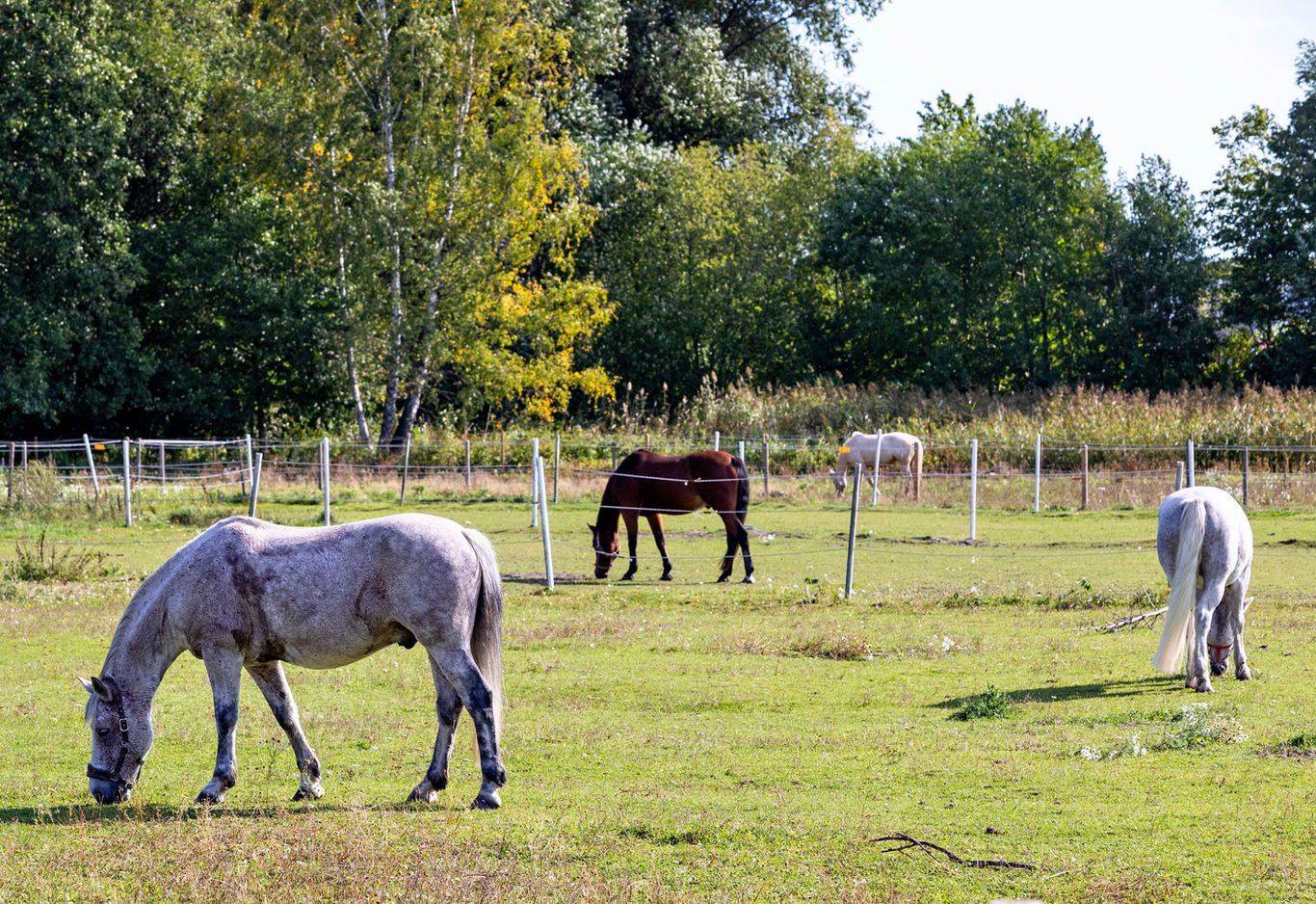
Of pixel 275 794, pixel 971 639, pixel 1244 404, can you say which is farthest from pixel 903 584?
pixel 1244 404

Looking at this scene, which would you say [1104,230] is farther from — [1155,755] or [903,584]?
[1155,755]

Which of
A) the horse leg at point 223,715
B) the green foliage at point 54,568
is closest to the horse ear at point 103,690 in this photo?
the horse leg at point 223,715

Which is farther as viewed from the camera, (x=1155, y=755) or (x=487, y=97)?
(x=487, y=97)

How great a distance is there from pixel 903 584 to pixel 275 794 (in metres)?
11.8

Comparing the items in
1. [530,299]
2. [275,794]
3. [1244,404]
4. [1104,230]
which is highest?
[1104,230]

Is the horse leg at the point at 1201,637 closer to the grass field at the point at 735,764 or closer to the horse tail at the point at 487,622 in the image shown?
the grass field at the point at 735,764

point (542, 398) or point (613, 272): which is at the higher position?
point (613, 272)

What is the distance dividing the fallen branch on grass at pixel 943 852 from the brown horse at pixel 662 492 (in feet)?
42.3

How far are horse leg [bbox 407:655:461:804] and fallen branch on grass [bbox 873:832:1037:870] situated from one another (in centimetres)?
240

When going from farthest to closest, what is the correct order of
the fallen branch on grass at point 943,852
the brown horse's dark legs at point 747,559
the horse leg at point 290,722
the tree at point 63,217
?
the tree at point 63,217 < the brown horse's dark legs at point 747,559 < the horse leg at point 290,722 < the fallen branch on grass at point 943,852

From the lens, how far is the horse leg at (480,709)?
7844 mm

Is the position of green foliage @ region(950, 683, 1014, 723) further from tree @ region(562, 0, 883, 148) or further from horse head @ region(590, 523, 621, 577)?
tree @ region(562, 0, 883, 148)

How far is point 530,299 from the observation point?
136 feet

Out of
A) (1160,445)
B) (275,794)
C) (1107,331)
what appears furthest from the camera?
(1107,331)
